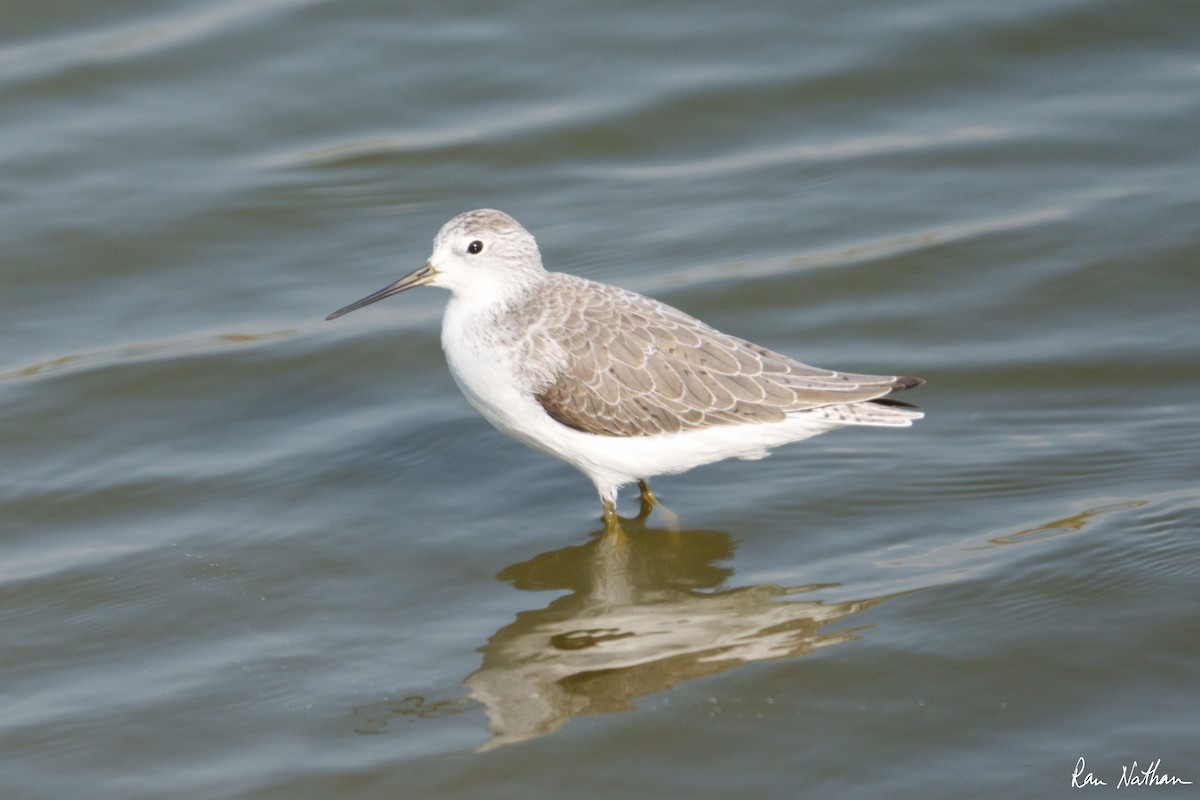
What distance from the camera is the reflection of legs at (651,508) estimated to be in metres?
8.27

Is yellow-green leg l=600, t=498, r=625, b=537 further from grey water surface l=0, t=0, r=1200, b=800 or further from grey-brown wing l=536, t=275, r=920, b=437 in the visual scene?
grey-brown wing l=536, t=275, r=920, b=437

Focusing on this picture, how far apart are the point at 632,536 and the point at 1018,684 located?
2.52 metres

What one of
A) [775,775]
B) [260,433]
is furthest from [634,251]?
[775,775]

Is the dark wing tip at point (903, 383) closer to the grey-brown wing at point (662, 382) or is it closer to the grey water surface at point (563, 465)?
the grey-brown wing at point (662, 382)

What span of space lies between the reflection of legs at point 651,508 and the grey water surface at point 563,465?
0.08 m

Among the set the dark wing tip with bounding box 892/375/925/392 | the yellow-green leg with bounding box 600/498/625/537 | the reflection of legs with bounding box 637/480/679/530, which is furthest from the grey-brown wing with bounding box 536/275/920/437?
the reflection of legs with bounding box 637/480/679/530

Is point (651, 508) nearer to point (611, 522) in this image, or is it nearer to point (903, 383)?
point (611, 522)

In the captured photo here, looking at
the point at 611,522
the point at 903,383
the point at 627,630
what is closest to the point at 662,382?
the point at 611,522

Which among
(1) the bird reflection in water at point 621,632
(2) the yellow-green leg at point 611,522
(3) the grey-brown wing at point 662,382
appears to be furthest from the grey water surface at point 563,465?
A: (3) the grey-brown wing at point 662,382

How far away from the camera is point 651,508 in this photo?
27.7 ft

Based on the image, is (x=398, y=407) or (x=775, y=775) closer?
(x=775, y=775)

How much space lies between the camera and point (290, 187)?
12039mm

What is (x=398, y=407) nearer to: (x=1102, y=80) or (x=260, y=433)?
(x=260, y=433)

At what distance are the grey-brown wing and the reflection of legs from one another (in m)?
0.73
